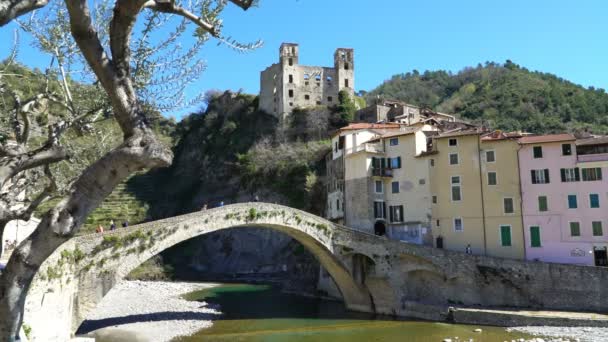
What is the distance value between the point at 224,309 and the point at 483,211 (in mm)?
16231

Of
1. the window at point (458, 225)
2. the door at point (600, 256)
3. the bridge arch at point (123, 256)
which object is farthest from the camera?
the window at point (458, 225)

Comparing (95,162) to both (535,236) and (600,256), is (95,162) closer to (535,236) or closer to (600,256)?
(535,236)

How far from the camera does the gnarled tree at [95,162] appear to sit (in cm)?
479

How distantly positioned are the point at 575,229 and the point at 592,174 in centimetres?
313

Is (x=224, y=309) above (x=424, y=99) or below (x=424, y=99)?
below

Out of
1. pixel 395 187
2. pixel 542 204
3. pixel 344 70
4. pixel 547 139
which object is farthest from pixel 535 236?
pixel 344 70

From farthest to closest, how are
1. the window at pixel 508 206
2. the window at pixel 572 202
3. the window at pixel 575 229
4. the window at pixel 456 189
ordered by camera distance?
the window at pixel 456 189, the window at pixel 508 206, the window at pixel 572 202, the window at pixel 575 229

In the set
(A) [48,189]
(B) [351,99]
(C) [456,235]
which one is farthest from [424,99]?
(A) [48,189]

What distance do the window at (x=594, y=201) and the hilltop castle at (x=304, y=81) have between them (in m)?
35.1

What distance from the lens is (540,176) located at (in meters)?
28.3

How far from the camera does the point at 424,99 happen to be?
3652 inches

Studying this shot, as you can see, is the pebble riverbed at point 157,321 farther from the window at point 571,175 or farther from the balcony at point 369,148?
the balcony at point 369,148

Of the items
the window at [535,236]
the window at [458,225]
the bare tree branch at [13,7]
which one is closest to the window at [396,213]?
the window at [458,225]

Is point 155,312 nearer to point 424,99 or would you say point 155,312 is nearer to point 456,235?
point 456,235
